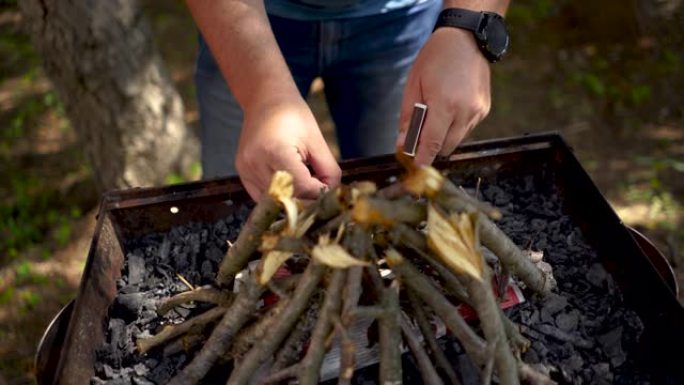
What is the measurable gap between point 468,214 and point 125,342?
0.71 meters

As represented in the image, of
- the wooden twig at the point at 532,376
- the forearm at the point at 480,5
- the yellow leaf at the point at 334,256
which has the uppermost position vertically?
the forearm at the point at 480,5

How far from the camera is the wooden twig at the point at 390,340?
1025mm

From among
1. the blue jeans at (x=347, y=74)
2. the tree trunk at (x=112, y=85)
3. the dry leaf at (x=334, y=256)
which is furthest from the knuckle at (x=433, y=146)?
the tree trunk at (x=112, y=85)

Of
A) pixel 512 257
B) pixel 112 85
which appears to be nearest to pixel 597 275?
pixel 512 257

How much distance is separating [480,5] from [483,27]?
0.10 metres

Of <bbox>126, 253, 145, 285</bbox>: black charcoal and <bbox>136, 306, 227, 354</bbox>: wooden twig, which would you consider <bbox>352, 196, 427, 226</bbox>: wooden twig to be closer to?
<bbox>136, 306, 227, 354</bbox>: wooden twig

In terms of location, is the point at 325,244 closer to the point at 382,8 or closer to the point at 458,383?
the point at 458,383

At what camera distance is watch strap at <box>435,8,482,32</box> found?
142cm

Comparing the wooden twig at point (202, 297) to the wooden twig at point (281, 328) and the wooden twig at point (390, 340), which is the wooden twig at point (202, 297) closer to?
the wooden twig at point (281, 328)

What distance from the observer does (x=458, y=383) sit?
1097 millimetres

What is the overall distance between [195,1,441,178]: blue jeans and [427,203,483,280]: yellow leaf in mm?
915

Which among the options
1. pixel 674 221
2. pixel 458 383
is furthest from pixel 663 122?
pixel 458 383

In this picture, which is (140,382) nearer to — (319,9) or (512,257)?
(512,257)

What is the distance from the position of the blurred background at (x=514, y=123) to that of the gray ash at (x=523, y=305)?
122cm
